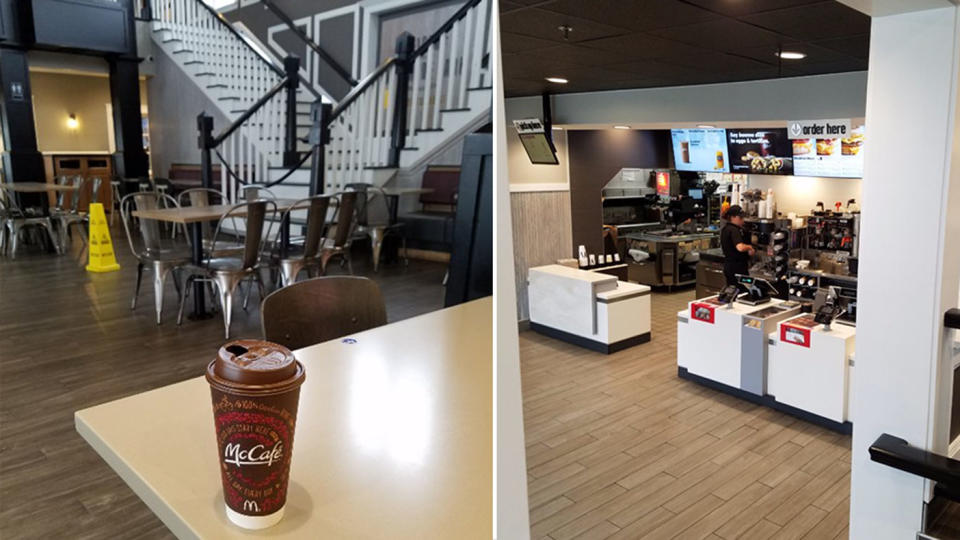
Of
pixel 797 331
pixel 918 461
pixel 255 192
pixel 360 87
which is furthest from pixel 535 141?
pixel 918 461

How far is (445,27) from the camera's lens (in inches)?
167

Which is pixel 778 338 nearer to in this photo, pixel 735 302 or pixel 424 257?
pixel 735 302

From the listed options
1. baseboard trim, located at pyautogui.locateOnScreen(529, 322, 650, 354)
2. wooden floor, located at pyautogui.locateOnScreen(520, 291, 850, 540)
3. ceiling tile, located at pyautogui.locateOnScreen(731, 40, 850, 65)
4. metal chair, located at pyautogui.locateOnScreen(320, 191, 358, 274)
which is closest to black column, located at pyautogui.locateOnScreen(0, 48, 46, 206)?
metal chair, located at pyautogui.locateOnScreen(320, 191, 358, 274)

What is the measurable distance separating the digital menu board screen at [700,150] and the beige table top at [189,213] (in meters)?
4.97

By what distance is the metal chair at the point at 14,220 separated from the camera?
20.0 ft

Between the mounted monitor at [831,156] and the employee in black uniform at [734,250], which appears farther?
the mounted monitor at [831,156]

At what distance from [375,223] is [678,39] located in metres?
3.11

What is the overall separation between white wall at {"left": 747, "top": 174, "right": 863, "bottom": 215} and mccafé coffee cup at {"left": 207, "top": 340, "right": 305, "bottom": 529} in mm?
6777

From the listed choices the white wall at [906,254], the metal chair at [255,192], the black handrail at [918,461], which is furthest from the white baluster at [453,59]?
the black handrail at [918,461]

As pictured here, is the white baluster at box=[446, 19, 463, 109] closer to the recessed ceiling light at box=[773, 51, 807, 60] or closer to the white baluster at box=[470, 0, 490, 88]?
the white baluster at box=[470, 0, 490, 88]

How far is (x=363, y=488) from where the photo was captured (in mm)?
790

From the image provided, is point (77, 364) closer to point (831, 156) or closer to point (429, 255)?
point (429, 255)

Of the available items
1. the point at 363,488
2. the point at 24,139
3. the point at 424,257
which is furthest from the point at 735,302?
the point at 24,139

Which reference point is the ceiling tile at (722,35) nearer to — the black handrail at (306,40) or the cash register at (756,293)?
the cash register at (756,293)
